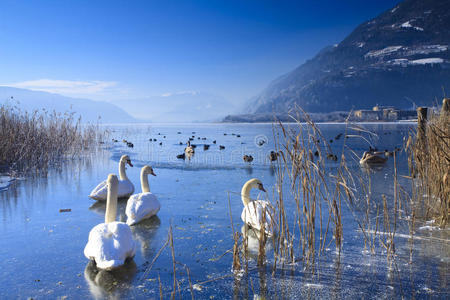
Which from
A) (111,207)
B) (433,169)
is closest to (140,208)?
(111,207)

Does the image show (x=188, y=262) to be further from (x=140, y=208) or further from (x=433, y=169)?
(x=433, y=169)

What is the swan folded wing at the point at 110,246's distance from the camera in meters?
3.90

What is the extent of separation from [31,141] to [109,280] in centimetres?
1153

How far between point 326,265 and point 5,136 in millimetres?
11775

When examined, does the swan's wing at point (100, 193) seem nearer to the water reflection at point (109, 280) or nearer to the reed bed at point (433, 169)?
the water reflection at point (109, 280)

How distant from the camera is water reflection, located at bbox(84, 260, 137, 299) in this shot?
142 inches

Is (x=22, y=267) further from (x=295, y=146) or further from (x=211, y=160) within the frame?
(x=211, y=160)

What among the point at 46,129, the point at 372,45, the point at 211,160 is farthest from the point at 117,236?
the point at 372,45

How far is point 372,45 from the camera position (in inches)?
7854

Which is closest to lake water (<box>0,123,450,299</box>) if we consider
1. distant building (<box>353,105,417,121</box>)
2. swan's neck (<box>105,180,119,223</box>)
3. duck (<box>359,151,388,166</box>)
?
swan's neck (<box>105,180,119,223</box>)

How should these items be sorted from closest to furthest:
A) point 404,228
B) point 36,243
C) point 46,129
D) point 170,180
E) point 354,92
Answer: point 36,243, point 404,228, point 170,180, point 46,129, point 354,92

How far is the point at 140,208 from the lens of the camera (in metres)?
5.84

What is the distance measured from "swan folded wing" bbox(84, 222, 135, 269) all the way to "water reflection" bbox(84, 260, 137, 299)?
0.54 ft

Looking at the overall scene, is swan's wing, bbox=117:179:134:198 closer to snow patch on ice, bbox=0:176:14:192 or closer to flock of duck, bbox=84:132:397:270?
flock of duck, bbox=84:132:397:270
